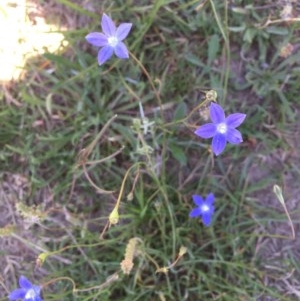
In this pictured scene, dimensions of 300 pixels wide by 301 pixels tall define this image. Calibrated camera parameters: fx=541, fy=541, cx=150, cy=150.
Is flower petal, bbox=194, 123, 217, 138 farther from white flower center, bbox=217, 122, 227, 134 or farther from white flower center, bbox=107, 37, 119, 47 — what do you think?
white flower center, bbox=107, 37, 119, 47

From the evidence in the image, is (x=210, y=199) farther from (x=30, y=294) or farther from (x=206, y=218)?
(x=30, y=294)

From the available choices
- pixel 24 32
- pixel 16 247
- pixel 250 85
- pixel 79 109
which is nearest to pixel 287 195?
pixel 250 85

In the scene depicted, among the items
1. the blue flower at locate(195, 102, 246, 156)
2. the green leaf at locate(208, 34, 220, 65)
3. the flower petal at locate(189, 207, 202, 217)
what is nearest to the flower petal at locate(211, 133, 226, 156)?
the blue flower at locate(195, 102, 246, 156)

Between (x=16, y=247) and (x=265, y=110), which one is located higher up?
(x=265, y=110)

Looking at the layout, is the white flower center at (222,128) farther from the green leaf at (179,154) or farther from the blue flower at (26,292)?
the blue flower at (26,292)

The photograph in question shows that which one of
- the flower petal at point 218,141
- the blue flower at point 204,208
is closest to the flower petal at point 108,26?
the flower petal at point 218,141

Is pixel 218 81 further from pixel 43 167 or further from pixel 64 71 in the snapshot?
pixel 43 167

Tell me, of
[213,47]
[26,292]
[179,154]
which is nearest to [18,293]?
[26,292]
